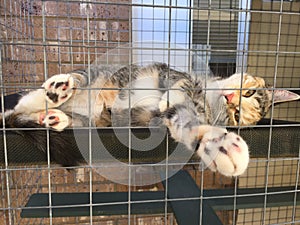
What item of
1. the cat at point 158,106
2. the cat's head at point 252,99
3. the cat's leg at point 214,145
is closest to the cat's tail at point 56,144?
the cat at point 158,106

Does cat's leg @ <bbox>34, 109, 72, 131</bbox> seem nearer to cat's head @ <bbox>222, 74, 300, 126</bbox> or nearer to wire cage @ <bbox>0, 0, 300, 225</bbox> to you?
wire cage @ <bbox>0, 0, 300, 225</bbox>

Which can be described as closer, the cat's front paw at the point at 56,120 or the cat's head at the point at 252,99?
the cat's front paw at the point at 56,120

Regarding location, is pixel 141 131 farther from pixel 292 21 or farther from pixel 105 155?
pixel 292 21

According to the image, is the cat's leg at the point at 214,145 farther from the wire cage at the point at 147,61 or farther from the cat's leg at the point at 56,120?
the cat's leg at the point at 56,120

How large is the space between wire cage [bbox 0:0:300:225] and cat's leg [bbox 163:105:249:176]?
4cm

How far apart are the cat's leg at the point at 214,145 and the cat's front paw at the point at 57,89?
276mm

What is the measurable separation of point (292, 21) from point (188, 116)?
1416 millimetres

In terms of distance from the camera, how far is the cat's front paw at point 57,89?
691 mm

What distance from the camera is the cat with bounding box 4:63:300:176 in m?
0.68

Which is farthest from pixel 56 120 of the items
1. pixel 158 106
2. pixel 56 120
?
pixel 158 106

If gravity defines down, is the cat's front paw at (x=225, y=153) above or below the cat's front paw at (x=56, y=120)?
below

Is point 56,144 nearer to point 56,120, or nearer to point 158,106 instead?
point 56,120

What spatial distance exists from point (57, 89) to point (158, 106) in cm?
31

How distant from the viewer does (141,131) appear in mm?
690
